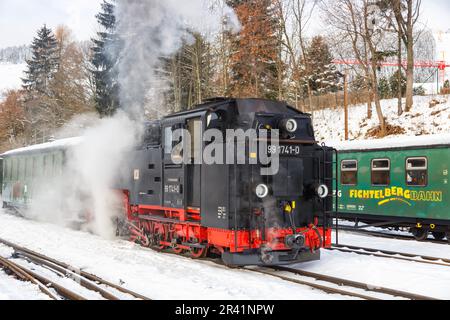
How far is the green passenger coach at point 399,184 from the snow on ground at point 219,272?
3.52 feet

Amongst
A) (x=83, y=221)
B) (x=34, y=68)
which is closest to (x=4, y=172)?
(x=83, y=221)

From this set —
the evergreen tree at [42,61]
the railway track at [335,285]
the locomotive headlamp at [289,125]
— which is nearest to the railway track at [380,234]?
the railway track at [335,285]

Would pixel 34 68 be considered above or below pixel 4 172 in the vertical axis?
above

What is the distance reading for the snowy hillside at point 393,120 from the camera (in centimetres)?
2528

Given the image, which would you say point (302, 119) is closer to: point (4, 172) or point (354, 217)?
point (354, 217)

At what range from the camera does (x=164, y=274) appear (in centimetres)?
873

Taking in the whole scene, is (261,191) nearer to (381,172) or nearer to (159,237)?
(159,237)

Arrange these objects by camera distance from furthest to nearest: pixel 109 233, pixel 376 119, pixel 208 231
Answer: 1. pixel 376 119
2. pixel 109 233
3. pixel 208 231

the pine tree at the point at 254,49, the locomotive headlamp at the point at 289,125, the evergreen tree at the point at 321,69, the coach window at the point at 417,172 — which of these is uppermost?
the evergreen tree at the point at 321,69

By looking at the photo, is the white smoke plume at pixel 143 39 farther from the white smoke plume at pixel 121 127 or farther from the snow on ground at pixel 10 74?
the snow on ground at pixel 10 74

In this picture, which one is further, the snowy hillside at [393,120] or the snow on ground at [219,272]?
the snowy hillside at [393,120]

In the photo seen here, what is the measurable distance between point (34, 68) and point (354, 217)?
45.2 metres

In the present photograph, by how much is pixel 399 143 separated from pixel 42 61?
145 feet

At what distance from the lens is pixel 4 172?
25609 millimetres
